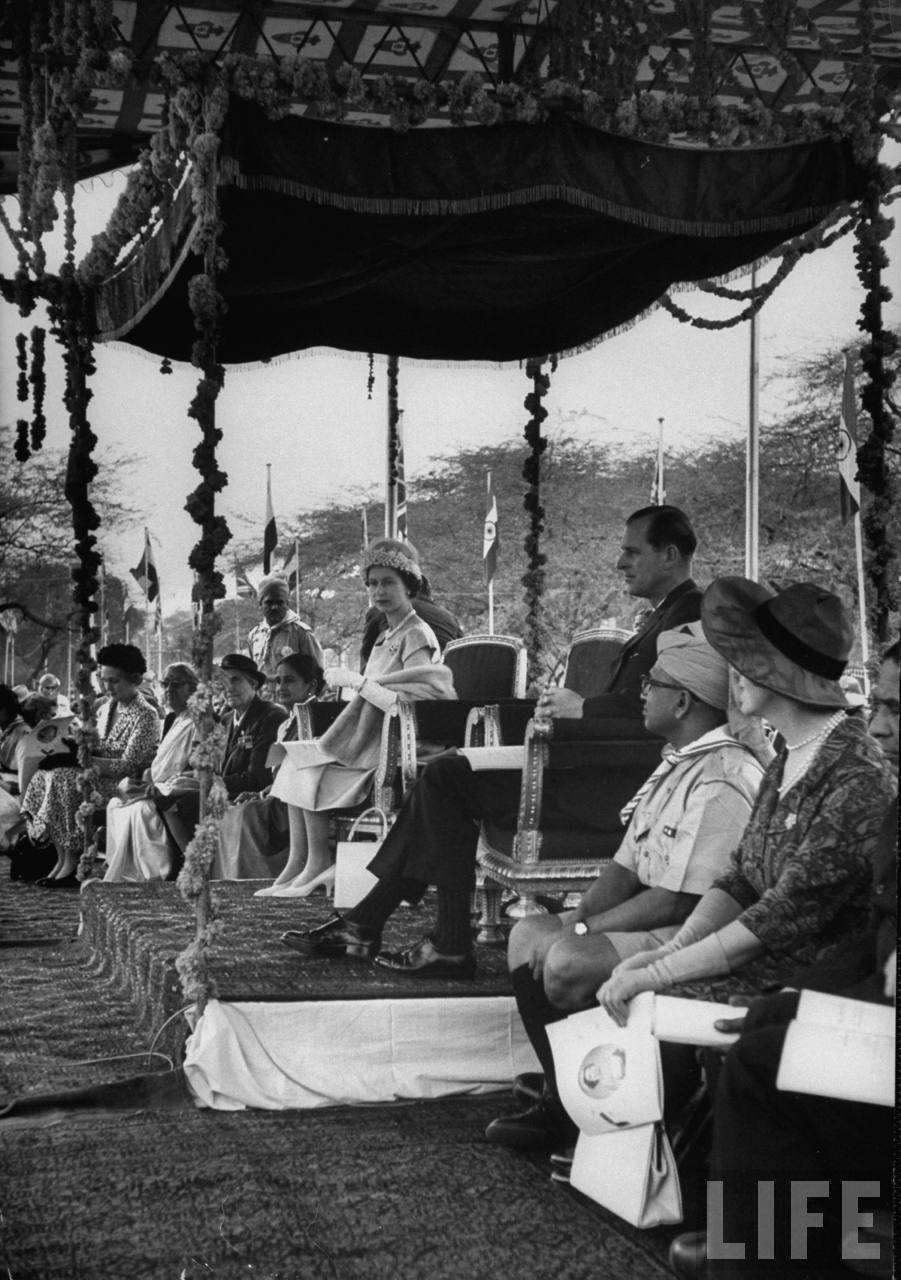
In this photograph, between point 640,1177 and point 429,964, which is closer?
point 640,1177

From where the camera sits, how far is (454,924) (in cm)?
453

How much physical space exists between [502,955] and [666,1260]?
2180 millimetres

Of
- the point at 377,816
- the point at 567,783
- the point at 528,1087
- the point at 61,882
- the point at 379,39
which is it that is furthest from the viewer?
the point at 379,39

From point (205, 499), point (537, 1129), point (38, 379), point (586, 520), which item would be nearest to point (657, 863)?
point (537, 1129)

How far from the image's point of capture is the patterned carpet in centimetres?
296

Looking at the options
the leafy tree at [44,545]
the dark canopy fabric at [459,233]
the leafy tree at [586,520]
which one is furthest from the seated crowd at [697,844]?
the leafy tree at [586,520]

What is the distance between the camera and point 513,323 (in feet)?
21.3

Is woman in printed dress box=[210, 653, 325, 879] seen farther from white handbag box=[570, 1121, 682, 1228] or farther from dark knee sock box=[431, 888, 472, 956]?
white handbag box=[570, 1121, 682, 1228]

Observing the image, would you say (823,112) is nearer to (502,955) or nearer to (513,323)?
(513,323)

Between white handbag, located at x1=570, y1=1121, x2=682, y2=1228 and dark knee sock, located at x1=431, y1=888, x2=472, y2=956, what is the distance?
1.47 metres

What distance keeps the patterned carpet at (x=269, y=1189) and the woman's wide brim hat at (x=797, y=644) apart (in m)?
1.23

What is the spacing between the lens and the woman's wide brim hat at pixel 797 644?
9.70 feet

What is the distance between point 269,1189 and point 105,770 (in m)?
5.64

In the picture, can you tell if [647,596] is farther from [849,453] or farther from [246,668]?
[246,668]
